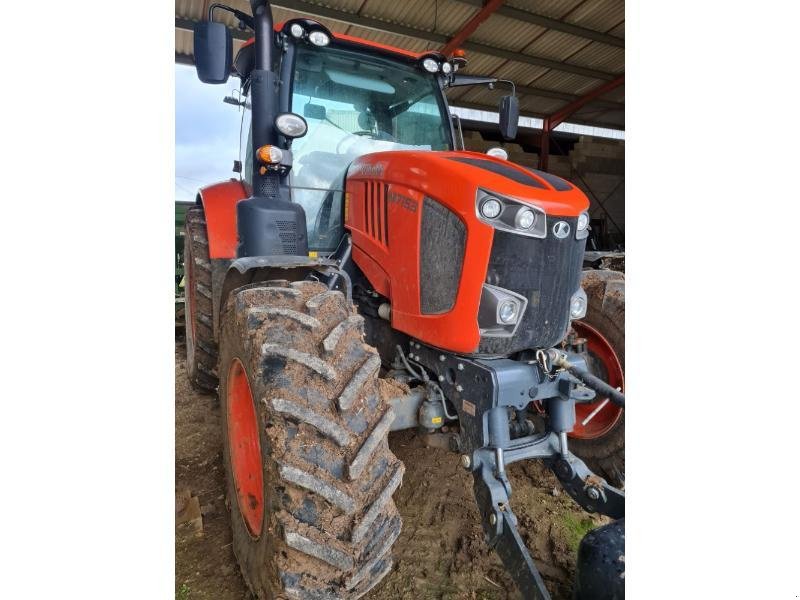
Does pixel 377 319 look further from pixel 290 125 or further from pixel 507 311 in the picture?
pixel 290 125

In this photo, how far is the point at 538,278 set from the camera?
1.43 metres

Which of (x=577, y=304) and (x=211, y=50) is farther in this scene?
(x=577, y=304)

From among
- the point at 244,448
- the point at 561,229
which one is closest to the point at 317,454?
the point at 244,448

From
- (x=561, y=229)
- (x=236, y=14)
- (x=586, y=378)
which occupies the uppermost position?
(x=236, y=14)

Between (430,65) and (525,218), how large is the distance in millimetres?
1261

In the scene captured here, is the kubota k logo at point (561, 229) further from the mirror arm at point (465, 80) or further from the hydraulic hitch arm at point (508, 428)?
the mirror arm at point (465, 80)

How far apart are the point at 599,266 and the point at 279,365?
194 cm

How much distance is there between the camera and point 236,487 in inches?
60.4

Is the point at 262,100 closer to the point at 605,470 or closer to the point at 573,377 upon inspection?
the point at 573,377

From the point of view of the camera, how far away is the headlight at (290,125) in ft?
5.39

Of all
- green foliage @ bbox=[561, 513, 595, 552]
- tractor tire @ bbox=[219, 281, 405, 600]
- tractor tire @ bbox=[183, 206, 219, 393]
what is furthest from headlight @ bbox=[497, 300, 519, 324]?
tractor tire @ bbox=[183, 206, 219, 393]

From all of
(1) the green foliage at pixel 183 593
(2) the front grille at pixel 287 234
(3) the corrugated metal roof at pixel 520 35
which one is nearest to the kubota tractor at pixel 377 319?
(2) the front grille at pixel 287 234

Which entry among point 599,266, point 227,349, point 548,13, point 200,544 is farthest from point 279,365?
point 548,13

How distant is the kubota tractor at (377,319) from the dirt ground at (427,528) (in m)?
0.21
